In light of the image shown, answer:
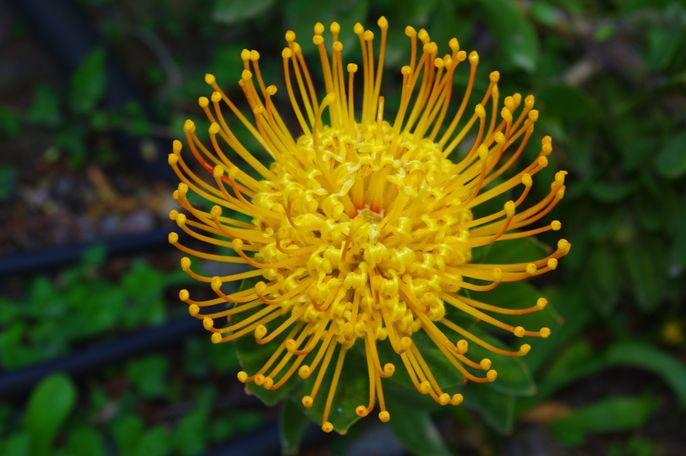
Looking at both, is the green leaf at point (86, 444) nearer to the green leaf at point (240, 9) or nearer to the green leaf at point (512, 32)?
the green leaf at point (240, 9)

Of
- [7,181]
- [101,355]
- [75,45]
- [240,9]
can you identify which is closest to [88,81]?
[75,45]

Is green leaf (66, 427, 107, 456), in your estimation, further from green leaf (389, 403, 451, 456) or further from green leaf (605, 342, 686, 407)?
green leaf (605, 342, 686, 407)

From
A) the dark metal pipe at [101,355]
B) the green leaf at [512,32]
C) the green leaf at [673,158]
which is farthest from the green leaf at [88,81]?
the green leaf at [673,158]

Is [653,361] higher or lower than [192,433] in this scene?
lower

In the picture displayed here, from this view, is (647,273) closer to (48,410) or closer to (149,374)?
(149,374)

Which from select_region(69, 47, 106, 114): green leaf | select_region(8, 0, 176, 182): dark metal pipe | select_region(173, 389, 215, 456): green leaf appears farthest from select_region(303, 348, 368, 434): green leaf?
select_region(69, 47, 106, 114): green leaf

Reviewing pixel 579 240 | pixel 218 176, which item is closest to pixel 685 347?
pixel 579 240
